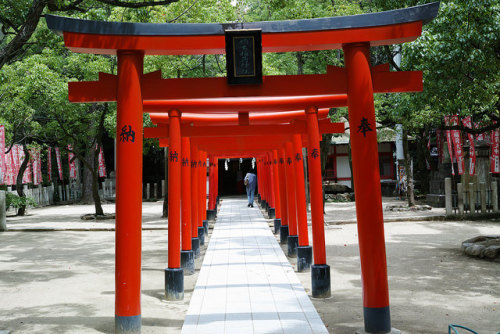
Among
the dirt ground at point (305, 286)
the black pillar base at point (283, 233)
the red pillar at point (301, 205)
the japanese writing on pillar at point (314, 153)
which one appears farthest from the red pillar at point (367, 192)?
the black pillar base at point (283, 233)

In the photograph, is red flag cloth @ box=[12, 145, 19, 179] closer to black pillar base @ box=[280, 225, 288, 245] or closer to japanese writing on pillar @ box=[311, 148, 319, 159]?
black pillar base @ box=[280, 225, 288, 245]

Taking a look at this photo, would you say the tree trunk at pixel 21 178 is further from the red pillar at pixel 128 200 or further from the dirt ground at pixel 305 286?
the red pillar at pixel 128 200

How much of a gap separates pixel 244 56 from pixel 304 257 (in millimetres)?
4824

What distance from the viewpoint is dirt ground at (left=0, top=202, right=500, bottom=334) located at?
5.77m

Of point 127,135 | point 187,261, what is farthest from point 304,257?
point 127,135

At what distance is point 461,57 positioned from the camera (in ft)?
27.9

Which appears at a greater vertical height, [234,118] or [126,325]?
[234,118]

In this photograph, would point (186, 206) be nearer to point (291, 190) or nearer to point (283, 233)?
point (291, 190)

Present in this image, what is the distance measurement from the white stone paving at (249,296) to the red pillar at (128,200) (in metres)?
0.72

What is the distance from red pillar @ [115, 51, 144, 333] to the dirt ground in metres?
0.57

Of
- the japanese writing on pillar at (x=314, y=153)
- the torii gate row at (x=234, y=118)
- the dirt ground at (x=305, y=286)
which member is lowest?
the dirt ground at (x=305, y=286)

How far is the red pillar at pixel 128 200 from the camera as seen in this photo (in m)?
5.18

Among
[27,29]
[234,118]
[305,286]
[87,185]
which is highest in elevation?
[27,29]

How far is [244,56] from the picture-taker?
17.3ft
